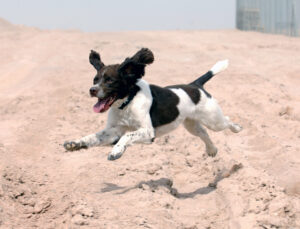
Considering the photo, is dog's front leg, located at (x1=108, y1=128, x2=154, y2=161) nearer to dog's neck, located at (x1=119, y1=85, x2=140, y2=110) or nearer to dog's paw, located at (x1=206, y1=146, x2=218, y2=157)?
dog's neck, located at (x1=119, y1=85, x2=140, y2=110)

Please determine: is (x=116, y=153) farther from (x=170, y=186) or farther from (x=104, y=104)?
(x=170, y=186)

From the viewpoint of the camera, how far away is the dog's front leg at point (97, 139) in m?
5.57

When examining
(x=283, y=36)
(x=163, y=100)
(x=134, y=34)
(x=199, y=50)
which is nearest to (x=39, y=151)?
(x=163, y=100)

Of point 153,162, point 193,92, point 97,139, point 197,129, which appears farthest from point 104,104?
point 197,129

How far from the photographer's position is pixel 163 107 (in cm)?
638

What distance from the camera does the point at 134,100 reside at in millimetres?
6016

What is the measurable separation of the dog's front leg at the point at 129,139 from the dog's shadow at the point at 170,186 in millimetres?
673

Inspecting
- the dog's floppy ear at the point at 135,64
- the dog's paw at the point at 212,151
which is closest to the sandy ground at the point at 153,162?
the dog's paw at the point at 212,151

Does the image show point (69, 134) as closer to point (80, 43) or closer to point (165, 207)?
point (165, 207)

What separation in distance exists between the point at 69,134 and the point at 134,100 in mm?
3188

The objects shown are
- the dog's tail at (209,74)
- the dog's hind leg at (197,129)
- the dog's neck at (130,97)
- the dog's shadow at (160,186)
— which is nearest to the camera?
the dog's neck at (130,97)

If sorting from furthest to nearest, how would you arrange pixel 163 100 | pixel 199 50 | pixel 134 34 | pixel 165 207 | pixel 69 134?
1. pixel 134 34
2. pixel 199 50
3. pixel 69 134
4. pixel 163 100
5. pixel 165 207

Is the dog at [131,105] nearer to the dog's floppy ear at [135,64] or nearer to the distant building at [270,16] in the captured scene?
the dog's floppy ear at [135,64]

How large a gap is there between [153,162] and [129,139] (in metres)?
1.66
